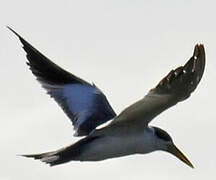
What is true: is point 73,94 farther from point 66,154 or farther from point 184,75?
point 184,75

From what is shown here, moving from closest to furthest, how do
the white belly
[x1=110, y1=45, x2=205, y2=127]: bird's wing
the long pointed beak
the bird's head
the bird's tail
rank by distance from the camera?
[x1=110, y1=45, x2=205, y2=127]: bird's wing, the white belly, the bird's tail, the bird's head, the long pointed beak

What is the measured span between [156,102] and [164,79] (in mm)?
370

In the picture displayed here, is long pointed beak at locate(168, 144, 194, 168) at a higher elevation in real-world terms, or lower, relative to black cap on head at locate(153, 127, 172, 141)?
lower

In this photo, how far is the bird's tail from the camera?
86.0 feet

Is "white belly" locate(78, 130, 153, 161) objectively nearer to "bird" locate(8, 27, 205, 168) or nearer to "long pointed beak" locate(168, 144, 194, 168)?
"bird" locate(8, 27, 205, 168)

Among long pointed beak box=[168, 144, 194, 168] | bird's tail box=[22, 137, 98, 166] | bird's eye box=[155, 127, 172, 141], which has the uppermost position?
bird's tail box=[22, 137, 98, 166]

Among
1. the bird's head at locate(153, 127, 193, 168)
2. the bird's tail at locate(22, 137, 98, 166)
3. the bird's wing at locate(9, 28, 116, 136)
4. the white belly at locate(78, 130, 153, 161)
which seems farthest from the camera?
the bird's wing at locate(9, 28, 116, 136)

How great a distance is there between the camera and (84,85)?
28234mm

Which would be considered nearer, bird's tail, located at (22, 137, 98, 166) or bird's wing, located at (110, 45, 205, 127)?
bird's wing, located at (110, 45, 205, 127)

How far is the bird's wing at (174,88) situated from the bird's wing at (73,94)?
2724mm

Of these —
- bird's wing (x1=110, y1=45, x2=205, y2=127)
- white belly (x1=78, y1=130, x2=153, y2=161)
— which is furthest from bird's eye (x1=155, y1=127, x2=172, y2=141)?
bird's wing (x1=110, y1=45, x2=205, y2=127)

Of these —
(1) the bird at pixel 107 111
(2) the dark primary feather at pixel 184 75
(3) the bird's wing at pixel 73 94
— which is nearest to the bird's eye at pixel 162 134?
(1) the bird at pixel 107 111

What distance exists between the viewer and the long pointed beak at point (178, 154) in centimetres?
2748

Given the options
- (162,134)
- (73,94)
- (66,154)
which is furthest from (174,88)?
(73,94)
